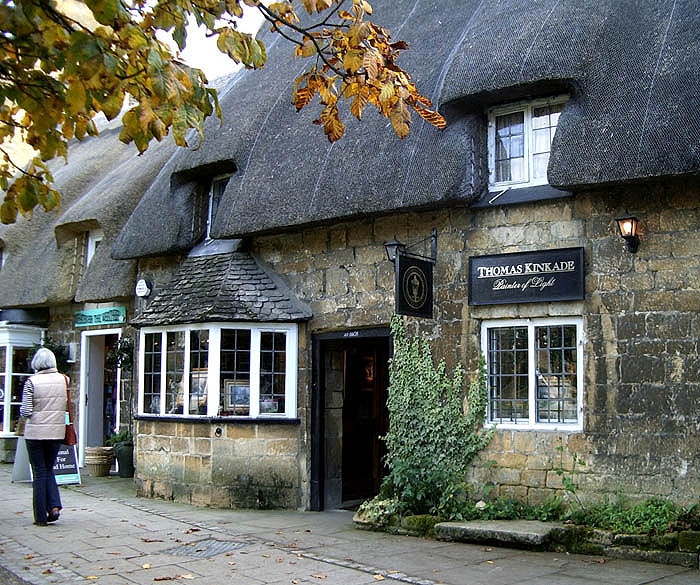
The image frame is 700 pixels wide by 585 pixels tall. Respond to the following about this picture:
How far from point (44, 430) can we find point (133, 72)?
4578mm

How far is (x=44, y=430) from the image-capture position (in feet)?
28.7

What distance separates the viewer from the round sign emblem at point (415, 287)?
8.92 metres

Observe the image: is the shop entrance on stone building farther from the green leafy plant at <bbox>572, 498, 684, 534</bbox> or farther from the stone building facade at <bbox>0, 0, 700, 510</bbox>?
the green leafy plant at <bbox>572, 498, 684, 534</bbox>

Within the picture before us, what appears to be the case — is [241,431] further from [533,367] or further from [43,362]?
[533,367]

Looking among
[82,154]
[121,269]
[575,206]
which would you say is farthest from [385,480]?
[82,154]

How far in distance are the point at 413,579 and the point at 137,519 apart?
4.15 meters

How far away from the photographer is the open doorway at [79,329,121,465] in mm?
15141

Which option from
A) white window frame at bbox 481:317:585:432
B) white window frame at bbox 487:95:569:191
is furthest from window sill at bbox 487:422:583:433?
white window frame at bbox 487:95:569:191

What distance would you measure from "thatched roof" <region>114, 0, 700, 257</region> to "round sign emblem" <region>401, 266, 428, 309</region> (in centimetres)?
70

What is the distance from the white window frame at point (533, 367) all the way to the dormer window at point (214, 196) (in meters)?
4.77

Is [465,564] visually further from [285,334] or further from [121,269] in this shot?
[121,269]

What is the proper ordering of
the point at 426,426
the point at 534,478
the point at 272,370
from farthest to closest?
1. the point at 272,370
2. the point at 426,426
3. the point at 534,478

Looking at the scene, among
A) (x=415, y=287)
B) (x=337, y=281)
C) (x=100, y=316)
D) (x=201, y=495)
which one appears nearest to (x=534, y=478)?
(x=415, y=287)

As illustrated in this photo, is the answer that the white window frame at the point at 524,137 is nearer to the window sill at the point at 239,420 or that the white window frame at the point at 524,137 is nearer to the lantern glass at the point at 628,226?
the lantern glass at the point at 628,226
